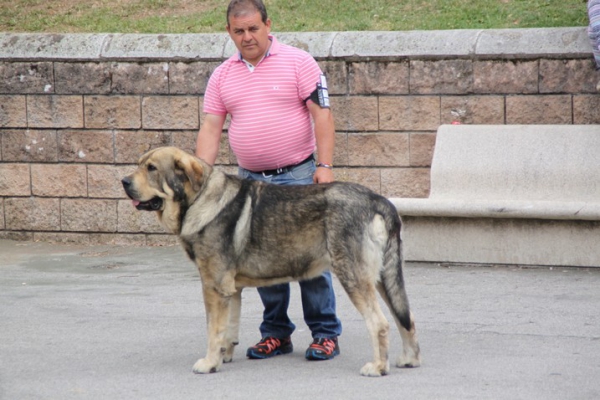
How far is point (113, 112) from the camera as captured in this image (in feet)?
35.7

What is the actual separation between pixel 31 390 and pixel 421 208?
14.5 feet

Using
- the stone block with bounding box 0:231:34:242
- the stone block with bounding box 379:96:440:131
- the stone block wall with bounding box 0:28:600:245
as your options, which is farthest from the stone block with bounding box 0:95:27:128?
the stone block with bounding box 379:96:440:131

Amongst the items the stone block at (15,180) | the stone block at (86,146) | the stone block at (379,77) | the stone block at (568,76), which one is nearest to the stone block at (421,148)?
the stone block at (379,77)

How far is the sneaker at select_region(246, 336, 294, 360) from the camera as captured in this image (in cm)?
643

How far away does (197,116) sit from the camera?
35.1 feet

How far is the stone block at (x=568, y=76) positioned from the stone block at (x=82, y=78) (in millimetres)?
4149

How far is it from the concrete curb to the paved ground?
1965 mm

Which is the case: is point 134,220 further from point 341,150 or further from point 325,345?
point 325,345

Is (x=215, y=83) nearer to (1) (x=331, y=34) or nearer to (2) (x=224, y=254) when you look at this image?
(2) (x=224, y=254)

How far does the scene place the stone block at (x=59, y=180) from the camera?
11023mm

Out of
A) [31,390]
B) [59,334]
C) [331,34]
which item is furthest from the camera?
[331,34]

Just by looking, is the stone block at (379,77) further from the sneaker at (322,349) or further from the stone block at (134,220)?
the sneaker at (322,349)

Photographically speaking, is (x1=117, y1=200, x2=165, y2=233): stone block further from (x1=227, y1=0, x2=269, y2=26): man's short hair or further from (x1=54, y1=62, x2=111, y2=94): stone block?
(x1=227, y1=0, x2=269, y2=26): man's short hair

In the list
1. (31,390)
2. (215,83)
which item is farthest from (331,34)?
(31,390)
